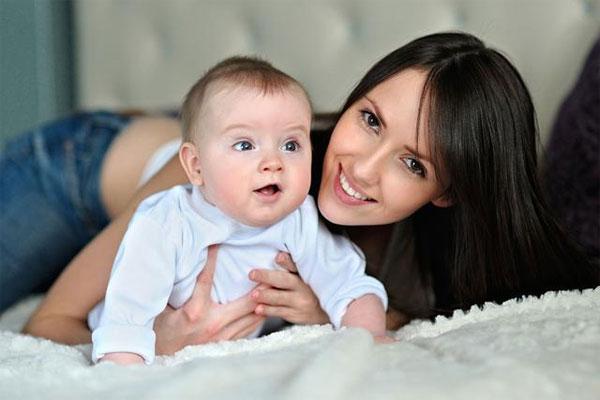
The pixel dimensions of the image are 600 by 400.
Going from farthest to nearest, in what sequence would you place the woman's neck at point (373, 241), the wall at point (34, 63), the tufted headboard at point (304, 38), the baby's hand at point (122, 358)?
the wall at point (34, 63) < the tufted headboard at point (304, 38) < the woman's neck at point (373, 241) < the baby's hand at point (122, 358)

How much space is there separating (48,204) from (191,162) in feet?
2.63

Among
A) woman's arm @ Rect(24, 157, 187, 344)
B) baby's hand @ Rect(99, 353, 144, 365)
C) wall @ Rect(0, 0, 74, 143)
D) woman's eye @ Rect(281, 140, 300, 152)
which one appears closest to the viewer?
baby's hand @ Rect(99, 353, 144, 365)

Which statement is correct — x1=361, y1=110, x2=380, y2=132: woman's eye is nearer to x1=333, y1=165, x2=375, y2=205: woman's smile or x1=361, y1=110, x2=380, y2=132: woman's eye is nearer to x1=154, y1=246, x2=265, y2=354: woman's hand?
x1=333, y1=165, x2=375, y2=205: woman's smile

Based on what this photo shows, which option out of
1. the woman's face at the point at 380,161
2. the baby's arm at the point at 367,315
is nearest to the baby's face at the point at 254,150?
the woman's face at the point at 380,161

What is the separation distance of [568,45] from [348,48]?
63 centimetres

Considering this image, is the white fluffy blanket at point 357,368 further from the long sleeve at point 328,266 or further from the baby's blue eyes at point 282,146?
the baby's blue eyes at point 282,146

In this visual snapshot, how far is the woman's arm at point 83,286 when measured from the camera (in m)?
1.54

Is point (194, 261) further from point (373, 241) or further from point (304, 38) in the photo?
point (304, 38)

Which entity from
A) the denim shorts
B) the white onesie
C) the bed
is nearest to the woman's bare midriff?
the denim shorts

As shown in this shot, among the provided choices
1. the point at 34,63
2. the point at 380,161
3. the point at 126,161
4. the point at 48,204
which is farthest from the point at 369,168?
the point at 34,63

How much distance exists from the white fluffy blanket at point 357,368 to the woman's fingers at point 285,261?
0.18 m

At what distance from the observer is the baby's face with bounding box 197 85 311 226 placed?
122cm

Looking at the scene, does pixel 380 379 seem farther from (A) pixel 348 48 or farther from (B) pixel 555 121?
(A) pixel 348 48

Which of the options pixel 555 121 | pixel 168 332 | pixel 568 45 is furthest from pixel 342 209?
pixel 568 45
